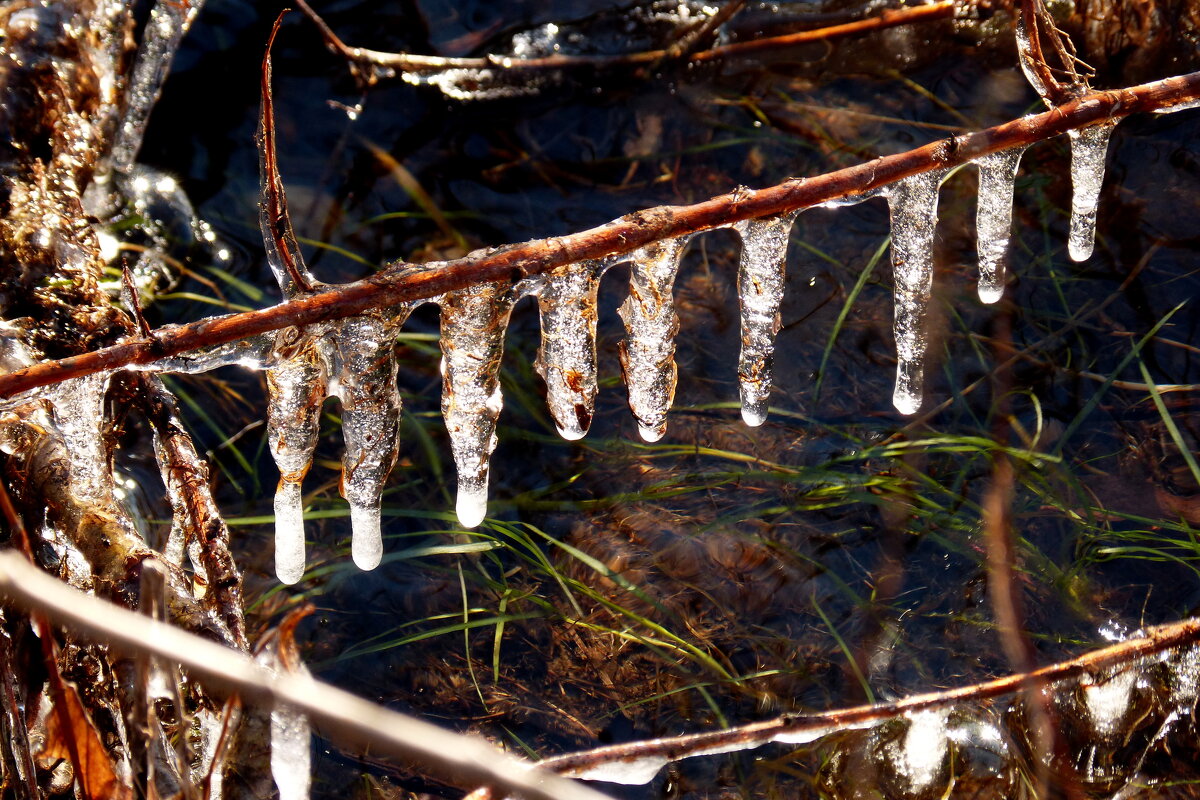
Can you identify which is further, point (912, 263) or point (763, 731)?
point (912, 263)

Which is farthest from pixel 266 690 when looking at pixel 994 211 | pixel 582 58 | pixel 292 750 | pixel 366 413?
pixel 582 58

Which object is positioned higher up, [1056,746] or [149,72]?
[149,72]

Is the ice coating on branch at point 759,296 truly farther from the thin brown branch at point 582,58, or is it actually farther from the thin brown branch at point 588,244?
the thin brown branch at point 582,58

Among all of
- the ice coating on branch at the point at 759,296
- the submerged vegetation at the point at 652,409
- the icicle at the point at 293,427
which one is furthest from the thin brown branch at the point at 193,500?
the ice coating on branch at the point at 759,296

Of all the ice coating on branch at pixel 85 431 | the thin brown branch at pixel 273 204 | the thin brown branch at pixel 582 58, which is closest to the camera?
the thin brown branch at pixel 273 204

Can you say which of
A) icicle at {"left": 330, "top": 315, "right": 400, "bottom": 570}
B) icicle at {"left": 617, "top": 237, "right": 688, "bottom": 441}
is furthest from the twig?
icicle at {"left": 617, "top": 237, "right": 688, "bottom": 441}

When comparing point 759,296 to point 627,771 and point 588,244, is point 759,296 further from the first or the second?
point 627,771

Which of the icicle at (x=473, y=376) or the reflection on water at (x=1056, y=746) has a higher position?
the icicle at (x=473, y=376)
